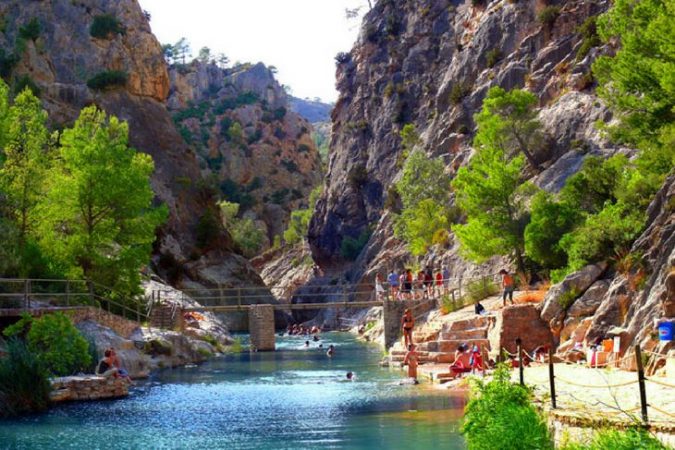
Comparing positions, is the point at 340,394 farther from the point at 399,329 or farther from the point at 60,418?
the point at 399,329

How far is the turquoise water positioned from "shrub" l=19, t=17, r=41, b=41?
182ft

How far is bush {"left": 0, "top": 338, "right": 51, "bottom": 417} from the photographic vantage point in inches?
974

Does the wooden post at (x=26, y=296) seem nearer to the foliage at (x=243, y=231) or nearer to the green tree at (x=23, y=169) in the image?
the green tree at (x=23, y=169)

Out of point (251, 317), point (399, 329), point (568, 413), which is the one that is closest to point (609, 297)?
point (568, 413)

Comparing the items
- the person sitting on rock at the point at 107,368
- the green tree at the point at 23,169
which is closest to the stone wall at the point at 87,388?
the person sitting on rock at the point at 107,368

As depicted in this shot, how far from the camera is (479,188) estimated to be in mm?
44062

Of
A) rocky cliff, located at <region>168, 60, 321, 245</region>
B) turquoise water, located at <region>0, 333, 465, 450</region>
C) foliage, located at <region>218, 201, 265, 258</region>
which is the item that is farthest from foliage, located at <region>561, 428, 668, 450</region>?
rocky cliff, located at <region>168, 60, 321, 245</region>

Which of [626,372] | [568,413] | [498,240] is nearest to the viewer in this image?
[568,413]

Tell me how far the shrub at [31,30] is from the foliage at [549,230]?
59.4m

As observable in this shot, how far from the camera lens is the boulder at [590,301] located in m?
29.5

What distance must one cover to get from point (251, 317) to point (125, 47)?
44.2 m

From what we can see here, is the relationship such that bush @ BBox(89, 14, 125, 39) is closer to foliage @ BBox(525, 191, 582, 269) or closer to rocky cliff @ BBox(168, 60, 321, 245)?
rocky cliff @ BBox(168, 60, 321, 245)

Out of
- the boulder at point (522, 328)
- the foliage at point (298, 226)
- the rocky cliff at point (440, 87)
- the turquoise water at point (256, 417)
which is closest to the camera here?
the turquoise water at point (256, 417)

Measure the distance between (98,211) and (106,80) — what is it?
4397 centimetres
